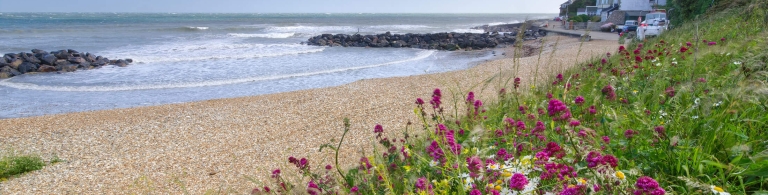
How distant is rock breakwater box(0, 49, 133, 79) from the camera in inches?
702

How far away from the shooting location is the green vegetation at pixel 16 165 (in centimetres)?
586

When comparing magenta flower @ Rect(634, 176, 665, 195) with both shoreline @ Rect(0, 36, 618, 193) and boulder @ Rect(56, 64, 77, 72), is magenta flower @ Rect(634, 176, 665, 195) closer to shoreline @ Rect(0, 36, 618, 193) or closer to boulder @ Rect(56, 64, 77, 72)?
shoreline @ Rect(0, 36, 618, 193)

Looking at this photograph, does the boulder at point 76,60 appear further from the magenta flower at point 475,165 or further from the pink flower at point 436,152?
the magenta flower at point 475,165

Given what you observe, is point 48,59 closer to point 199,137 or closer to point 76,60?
point 76,60

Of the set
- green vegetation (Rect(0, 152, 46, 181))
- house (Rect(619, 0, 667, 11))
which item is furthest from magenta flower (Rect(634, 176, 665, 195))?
house (Rect(619, 0, 667, 11))

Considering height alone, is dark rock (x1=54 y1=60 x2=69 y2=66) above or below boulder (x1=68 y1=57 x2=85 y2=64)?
below

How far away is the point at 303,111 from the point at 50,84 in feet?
35.3

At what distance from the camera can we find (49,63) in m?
19.1

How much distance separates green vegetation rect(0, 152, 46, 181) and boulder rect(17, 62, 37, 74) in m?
14.4

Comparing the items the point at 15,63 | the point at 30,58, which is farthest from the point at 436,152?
the point at 30,58

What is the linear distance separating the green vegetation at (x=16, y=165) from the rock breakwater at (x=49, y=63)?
13.7 metres

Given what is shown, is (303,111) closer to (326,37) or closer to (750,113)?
(750,113)

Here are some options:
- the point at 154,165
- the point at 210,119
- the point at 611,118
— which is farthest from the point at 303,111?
the point at 611,118

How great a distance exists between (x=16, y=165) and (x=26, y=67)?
1501cm
